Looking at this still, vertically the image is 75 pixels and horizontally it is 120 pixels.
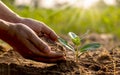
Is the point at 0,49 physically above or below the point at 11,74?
above

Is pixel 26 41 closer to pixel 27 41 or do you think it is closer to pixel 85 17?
pixel 27 41

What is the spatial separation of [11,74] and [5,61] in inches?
6.6

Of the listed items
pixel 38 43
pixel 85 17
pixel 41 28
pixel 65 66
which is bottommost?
pixel 65 66

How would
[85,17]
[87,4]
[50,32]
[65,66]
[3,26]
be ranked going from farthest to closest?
[85,17]
[87,4]
[50,32]
[65,66]
[3,26]

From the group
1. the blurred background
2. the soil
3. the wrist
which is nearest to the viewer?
the wrist

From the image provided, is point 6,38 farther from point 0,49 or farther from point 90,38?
point 90,38

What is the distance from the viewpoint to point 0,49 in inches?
92.0

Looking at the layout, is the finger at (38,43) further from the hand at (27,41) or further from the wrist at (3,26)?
the wrist at (3,26)

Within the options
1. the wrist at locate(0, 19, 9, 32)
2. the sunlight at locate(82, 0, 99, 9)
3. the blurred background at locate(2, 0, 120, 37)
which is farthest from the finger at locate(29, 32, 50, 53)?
the sunlight at locate(82, 0, 99, 9)

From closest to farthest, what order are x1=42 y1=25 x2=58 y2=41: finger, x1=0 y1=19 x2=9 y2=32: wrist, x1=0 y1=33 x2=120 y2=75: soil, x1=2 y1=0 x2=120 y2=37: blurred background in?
x1=0 y1=19 x2=9 y2=32: wrist < x1=0 y1=33 x2=120 y2=75: soil < x1=42 y1=25 x2=58 y2=41: finger < x1=2 y1=0 x2=120 y2=37: blurred background

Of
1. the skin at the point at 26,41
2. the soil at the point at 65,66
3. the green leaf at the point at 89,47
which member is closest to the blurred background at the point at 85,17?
the soil at the point at 65,66

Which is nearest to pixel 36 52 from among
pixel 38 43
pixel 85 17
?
pixel 38 43

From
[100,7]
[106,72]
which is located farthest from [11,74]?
[100,7]

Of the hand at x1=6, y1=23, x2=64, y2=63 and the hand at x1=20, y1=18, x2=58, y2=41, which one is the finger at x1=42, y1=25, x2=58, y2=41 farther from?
the hand at x1=6, y1=23, x2=64, y2=63
